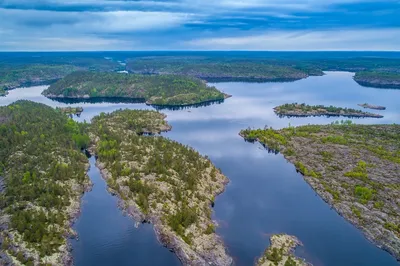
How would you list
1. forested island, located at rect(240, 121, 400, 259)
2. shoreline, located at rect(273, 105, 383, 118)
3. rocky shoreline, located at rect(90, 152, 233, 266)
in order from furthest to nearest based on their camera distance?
1. shoreline, located at rect(273, 105, 383, 118)
2. forested island, located at rect(240, 121, 400, 259)
3. rocky shoreline, located at rect(90, 152, 233, 266)

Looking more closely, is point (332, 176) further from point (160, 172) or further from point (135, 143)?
point (135, 143)

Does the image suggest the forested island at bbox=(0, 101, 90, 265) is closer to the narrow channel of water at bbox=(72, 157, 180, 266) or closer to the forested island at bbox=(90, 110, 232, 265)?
the narrow channel of water at bbox=(72, 157, 180, 266)

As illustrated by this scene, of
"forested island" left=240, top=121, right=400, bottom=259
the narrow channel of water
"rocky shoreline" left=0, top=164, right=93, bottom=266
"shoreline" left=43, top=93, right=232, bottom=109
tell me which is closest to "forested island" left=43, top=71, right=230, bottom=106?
"shoreline" left=43, top=93, right=232, bottom=109

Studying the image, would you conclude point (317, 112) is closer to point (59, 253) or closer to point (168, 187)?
point (168, 187)

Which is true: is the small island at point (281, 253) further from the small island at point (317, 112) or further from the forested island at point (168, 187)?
the small island at point (317, 112)

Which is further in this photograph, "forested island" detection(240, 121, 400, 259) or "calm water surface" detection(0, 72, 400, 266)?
"forested island" detection(240, 121, 400, 259)

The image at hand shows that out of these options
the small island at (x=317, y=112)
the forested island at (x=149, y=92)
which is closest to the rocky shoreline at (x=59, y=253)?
the small island at (x=317, y=112)

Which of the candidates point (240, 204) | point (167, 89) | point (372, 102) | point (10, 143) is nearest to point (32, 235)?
point (240, 204)
